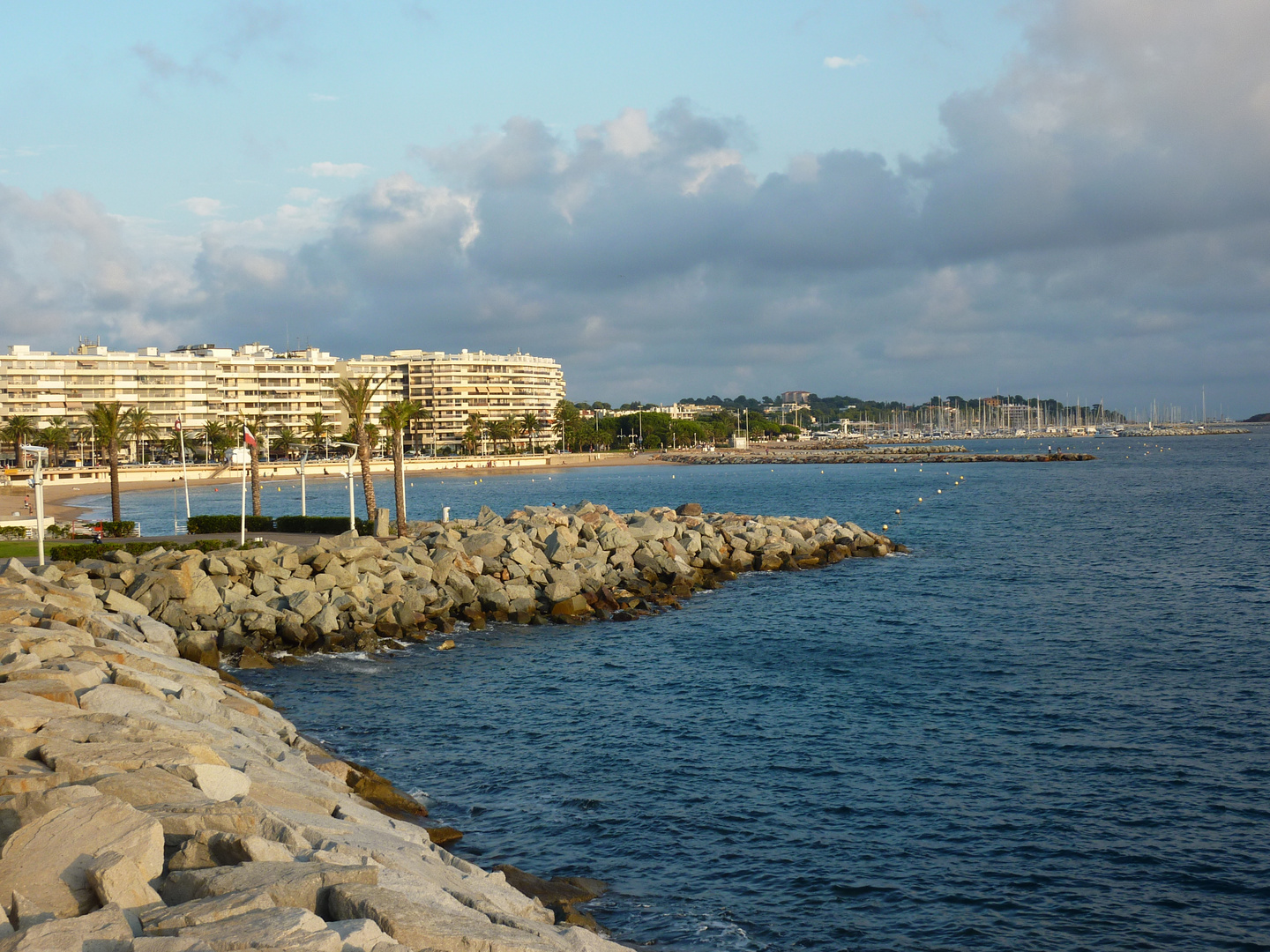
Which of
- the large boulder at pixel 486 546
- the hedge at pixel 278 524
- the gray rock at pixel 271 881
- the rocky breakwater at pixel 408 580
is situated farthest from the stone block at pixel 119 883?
the hedge at pixel 278 524

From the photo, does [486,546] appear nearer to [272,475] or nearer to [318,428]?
[272,475]

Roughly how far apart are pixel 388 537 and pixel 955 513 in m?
39.8

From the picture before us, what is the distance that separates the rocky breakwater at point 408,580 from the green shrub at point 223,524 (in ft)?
21.6

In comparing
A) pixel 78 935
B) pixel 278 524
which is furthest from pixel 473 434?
pixel 78 935

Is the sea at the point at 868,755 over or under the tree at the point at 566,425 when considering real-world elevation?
under

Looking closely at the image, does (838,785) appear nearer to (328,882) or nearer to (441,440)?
(328,882)

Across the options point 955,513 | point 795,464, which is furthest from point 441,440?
point 955,513

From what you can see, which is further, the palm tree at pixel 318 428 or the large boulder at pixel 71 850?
the palm tree at pixel 318 428

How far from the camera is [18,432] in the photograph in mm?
117688

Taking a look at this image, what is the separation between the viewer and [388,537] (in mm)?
34312

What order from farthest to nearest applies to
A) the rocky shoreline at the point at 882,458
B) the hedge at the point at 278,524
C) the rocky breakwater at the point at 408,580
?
the rocky shoreline at the point at 882,458 < the hedge at the point at 278,524 < the rocky breakwater at the point at 408,580

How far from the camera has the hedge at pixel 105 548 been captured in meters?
30.1

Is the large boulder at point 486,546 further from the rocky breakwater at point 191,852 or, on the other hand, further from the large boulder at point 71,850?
the large boulder at point 71,850

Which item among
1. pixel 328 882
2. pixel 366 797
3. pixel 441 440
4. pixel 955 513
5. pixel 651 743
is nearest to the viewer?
pixel 328 882
